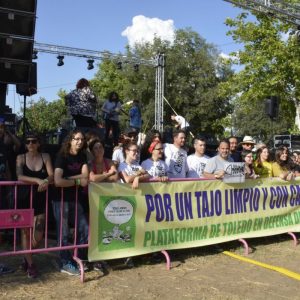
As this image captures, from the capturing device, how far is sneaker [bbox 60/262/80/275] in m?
5.39

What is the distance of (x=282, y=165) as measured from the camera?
7785 mm

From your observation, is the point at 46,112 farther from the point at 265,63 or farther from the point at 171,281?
the point at 171,281

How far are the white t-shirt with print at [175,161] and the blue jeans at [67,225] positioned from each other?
5.53 ft

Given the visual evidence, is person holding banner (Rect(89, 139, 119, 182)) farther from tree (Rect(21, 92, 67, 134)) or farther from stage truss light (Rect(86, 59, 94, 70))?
tree (Rect(21, 92, 67, 134))

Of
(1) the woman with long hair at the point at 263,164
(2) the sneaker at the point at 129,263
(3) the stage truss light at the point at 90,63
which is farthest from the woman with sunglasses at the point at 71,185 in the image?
(3) the stage truss light at the point at 90,63

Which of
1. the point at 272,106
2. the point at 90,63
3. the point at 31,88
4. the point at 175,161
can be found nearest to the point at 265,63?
the point at 272,106

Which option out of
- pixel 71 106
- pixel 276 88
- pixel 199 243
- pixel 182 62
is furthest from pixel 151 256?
pixel 182 62

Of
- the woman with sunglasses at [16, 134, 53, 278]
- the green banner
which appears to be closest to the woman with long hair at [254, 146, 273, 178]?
the green banner

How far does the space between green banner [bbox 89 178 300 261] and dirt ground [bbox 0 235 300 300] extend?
0.27 meters

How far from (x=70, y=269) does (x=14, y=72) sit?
512cm

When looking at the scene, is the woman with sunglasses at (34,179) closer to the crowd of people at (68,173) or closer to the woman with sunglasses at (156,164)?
the crowd of people at (68,173)

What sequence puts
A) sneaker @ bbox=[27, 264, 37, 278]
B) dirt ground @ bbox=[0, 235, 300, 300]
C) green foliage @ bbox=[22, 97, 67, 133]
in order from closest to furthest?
1. dirt ground @ bbox=[0, 235, 300, 300]
2. sneaker @ bbox=[27, 264, 37, 278]
3. green foliage @ bbox=[22, 97, 67, 133]

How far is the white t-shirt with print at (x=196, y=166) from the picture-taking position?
22.8 ft

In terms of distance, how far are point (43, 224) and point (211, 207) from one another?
2.39 m
